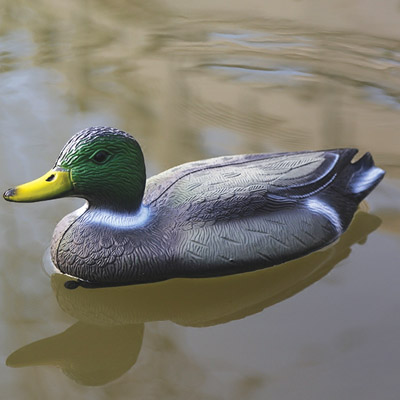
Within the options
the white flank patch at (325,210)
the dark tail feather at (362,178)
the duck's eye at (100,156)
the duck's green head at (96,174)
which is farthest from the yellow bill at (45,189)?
the dark tail feather at (362,178)

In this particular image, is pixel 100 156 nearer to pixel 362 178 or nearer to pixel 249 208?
pixel 249 208

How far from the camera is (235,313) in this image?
3.56m

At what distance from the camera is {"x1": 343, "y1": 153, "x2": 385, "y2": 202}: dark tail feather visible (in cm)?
410

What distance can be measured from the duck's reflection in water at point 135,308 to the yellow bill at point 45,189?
1.57 ft

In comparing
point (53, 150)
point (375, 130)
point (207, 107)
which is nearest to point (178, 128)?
point (207, 107)

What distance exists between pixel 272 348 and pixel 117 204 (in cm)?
100

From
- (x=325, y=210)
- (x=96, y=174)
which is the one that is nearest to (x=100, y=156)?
(x=96, y=174)

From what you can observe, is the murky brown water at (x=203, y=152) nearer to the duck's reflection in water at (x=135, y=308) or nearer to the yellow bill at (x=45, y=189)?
the duck's reflection in water at (x=135, y=308)

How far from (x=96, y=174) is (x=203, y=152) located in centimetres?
160

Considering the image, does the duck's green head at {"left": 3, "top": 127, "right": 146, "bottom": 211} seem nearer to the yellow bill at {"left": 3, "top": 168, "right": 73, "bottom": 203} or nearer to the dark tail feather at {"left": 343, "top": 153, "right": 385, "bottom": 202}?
the yellow bill at {"left": 3, "top": 168, "right": 73, "bottom": 203}

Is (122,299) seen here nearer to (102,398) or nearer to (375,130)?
(102,398)

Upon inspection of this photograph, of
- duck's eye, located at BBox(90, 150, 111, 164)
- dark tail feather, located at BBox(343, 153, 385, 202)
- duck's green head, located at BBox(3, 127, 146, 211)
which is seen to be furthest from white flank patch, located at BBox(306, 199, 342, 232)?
duck's eye, located at BBox(90, 150, 111, 164)

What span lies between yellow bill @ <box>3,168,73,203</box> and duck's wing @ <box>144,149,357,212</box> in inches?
18.0

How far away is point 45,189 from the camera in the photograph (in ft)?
11.2
